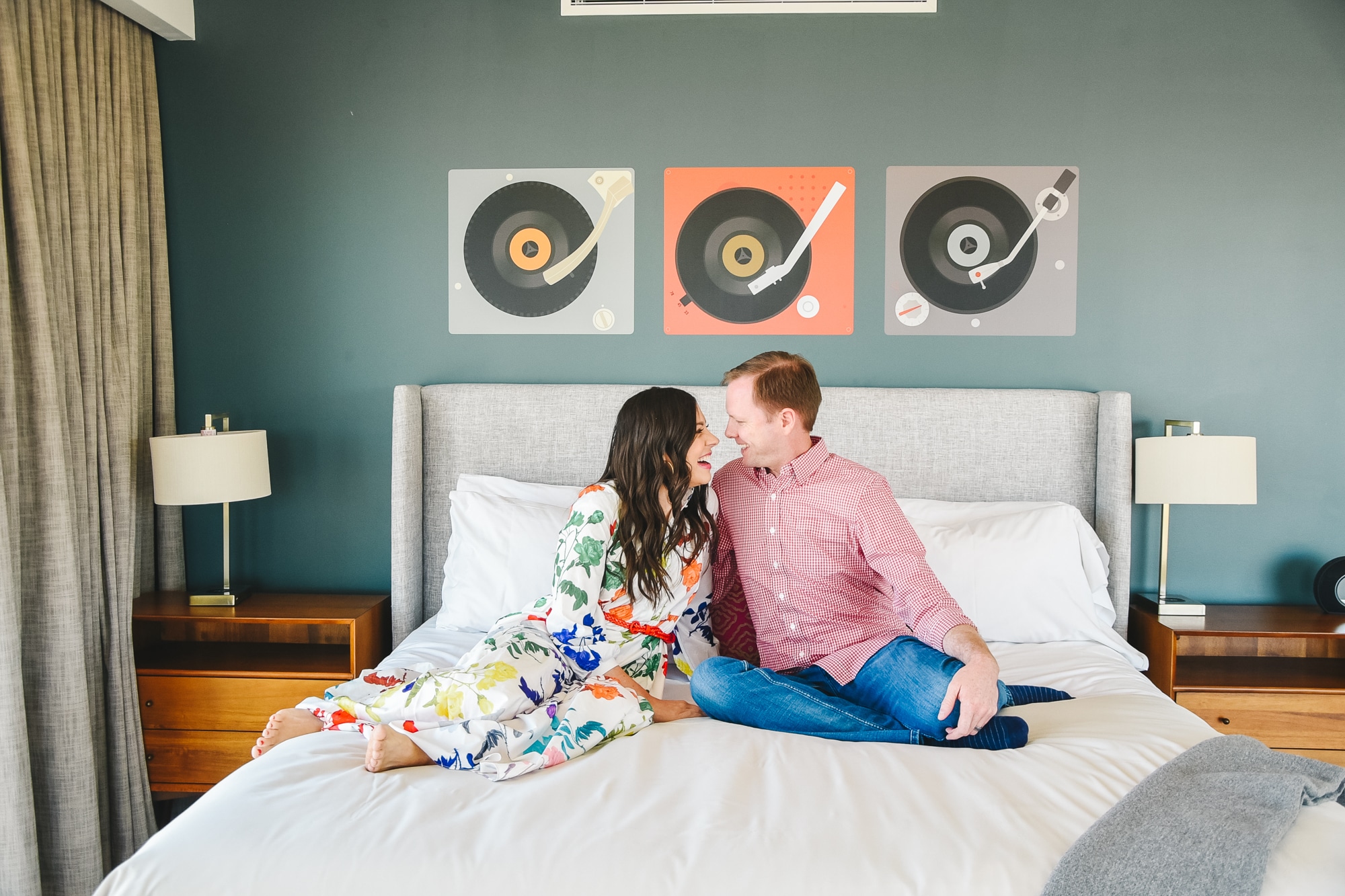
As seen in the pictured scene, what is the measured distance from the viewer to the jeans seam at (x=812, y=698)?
1555 millimetres

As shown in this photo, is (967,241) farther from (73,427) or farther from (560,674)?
(73,427)

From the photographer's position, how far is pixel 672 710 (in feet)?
5.49

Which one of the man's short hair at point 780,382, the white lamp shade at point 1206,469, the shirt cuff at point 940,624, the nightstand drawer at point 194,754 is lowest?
the nightstand drawer at point 194,754

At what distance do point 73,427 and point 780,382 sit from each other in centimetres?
187

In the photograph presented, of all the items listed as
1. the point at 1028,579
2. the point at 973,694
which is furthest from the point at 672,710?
the point at 1028,579

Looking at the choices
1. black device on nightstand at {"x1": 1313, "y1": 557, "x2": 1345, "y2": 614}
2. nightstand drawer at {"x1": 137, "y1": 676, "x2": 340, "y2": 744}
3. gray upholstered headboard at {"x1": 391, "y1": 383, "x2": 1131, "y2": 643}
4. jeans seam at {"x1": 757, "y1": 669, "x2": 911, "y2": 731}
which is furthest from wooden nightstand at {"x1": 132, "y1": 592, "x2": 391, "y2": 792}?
black device on nightstand at {"x1": 1313, "y1": 557, "x2": 1345, "y2": 614}

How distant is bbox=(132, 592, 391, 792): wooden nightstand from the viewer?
2240mm

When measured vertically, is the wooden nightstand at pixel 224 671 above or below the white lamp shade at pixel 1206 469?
below

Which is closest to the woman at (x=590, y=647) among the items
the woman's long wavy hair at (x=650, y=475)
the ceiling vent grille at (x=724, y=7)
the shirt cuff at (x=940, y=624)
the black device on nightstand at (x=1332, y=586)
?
the woman's long wavy hair at (x=650, y=475)

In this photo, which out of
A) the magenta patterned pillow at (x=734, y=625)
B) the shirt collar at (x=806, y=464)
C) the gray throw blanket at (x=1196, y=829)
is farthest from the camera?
the magenta patterned pillow at (x=734, y=625)

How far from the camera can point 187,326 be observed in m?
2.71

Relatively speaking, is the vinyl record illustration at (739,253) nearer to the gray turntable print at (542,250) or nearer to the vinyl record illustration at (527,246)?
the gray turntable print at (542,250)

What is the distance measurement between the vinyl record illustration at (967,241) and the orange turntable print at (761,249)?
0.22 m

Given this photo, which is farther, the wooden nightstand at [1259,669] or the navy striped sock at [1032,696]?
the wooden nightstand at [1259,669]
